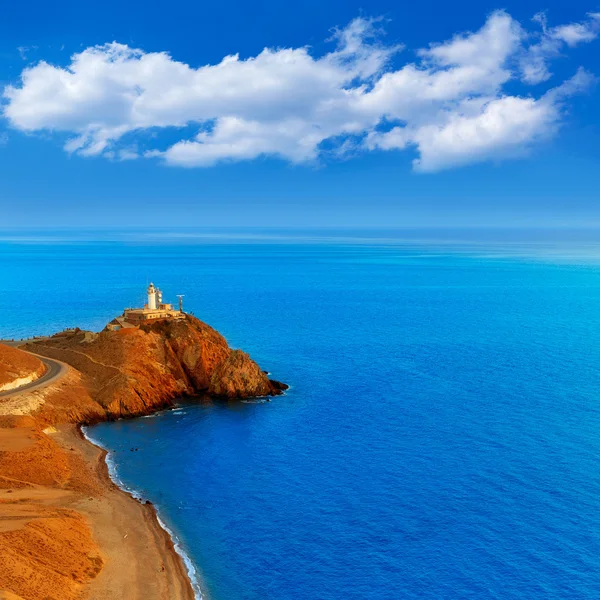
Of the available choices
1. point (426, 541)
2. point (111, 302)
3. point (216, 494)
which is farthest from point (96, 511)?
point (111, 302)

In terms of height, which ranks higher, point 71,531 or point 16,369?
point 16,369

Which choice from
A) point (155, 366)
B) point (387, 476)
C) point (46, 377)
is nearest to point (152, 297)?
point (155, 366)

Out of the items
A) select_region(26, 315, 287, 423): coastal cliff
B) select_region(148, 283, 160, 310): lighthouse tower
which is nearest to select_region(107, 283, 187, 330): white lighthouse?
select_region(148, 283, 160, 310): lighthouse tower

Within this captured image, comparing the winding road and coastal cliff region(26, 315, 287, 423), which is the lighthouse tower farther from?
the winding road

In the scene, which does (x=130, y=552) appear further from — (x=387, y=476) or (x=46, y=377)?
(x=46, y=377)

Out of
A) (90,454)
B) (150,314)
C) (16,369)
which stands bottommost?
(90,454)

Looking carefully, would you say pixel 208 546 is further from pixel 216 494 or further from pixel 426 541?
pixel 426 541
